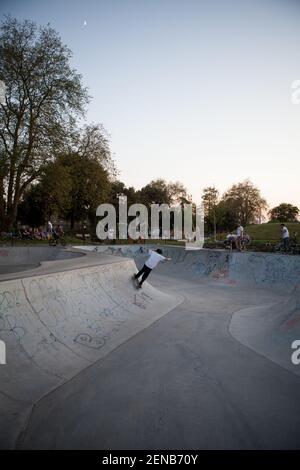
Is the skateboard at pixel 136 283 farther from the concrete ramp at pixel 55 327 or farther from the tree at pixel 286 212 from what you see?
the tree at pixel 286 212

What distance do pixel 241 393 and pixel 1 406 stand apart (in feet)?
11.9

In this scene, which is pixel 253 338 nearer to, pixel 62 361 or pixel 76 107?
pixel 62 361

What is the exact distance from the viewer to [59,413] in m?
4.35

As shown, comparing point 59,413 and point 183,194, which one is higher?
point 183,194

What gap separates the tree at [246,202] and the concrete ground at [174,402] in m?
72.1

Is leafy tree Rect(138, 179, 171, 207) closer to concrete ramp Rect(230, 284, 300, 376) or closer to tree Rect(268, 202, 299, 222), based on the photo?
tree Rect(268, 202, 299, 222)

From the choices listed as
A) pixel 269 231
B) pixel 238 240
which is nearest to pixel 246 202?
pixel 269 231

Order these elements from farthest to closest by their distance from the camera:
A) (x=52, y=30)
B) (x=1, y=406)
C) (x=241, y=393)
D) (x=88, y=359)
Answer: (x=52, y=30) → (x=88, y=359) → (x=241, y=393) → (x=1, y=406)

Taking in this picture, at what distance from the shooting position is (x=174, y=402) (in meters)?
Answer: 4.66

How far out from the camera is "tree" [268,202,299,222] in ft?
298

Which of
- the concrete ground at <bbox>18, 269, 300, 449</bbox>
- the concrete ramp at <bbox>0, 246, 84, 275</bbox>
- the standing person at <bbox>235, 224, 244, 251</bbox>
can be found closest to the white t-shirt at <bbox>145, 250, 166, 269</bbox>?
the concrete ground at <bbox>18, 269, 300, 449</bbox>

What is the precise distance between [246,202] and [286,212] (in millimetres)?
22916
